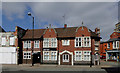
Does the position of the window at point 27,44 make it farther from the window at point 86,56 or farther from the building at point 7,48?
the window at point 86,56

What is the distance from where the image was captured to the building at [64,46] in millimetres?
22938

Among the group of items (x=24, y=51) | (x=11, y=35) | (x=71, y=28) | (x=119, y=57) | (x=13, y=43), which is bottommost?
(x=119, y=57)

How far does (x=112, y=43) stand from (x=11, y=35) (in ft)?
98.5

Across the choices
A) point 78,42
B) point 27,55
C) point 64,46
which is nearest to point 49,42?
point 64,46

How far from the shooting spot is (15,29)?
25000 millimetres

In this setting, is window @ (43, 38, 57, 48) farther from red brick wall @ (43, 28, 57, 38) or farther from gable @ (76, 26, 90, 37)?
gable @ (76, 26, 90, 37)

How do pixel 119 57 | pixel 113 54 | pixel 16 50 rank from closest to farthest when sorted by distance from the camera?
pixel 16 50
pixel 119 57
pixel 113 54

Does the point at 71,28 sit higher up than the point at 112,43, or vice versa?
the point at 71,28

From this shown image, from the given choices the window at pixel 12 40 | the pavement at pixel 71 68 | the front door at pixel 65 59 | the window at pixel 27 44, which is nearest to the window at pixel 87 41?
the front door at pixel 65 59

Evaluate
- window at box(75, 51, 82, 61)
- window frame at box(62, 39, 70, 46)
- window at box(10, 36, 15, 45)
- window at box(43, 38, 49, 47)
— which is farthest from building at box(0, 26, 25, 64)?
window at box(75, 51, 82, 61)

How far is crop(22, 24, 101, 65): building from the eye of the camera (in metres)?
22.9

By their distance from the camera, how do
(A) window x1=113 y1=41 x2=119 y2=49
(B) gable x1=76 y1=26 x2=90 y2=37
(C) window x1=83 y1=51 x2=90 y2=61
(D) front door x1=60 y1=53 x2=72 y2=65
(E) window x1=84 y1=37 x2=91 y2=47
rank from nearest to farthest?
1. (C) window x1=83 y1=51 x2=90 y2=61
2. (E) window x1=84 y1=37 x2=91 y2=47
3. (B) gable x1=76 y1=26 x2=90 y2=37
4. (D) front door x1=60 y1=53 x2=72 y2=65
5. (A) window x1=113 y1=41 x2=119 y2=49

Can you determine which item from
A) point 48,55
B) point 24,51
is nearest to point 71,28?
point 48,55

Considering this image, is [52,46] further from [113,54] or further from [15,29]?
[113,54]
